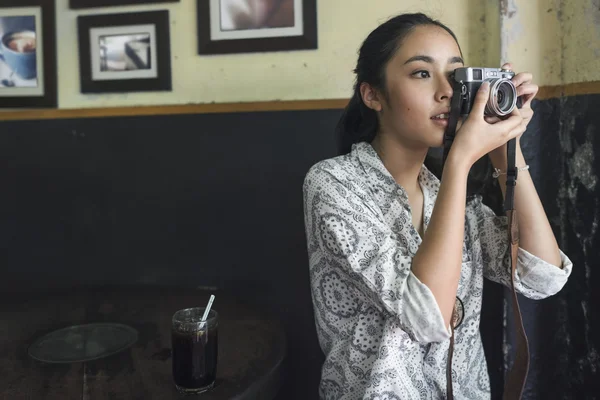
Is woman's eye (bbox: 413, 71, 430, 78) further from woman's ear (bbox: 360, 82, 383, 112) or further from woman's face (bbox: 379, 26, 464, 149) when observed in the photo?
woman's ear (bbox: 360, 82, 383, 112)

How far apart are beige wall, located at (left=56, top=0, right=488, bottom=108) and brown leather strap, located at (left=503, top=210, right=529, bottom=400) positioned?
771 mm

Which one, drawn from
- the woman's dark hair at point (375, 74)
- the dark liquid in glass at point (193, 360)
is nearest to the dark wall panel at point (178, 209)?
the woman's dark hair at point (375, 74)

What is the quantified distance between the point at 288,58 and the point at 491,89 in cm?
85

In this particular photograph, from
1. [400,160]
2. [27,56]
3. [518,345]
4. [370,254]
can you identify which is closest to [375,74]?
[400,160]

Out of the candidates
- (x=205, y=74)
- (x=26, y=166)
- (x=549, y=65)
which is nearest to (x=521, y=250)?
(x=549, y=65)

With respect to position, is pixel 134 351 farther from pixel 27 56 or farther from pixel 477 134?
pixel 27 56

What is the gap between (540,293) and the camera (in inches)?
40.4

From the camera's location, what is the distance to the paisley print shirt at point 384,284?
81 cm

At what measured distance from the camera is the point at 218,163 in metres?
1.62

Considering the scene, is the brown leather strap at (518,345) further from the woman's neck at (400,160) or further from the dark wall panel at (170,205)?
the dark wall panel at (170,205)

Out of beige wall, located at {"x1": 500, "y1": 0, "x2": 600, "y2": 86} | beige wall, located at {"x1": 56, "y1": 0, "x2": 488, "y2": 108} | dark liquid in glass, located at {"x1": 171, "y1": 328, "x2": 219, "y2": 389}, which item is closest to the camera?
dark liquid in glass, located at {"x1": 171, "y1": 328, "x2": 219, "y2": 389}

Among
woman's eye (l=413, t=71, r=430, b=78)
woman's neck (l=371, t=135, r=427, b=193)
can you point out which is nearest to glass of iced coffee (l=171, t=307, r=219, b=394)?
woman's neck (l=371, t=135, r=427, b=193)

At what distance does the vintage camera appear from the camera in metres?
0.88

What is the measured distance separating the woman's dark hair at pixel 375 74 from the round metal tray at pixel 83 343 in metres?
0.69
